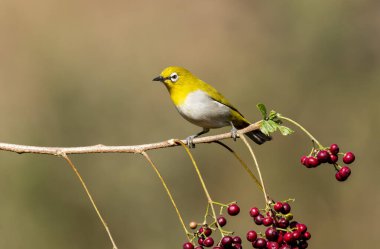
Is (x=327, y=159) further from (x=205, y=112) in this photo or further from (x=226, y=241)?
(x=205, y=112)

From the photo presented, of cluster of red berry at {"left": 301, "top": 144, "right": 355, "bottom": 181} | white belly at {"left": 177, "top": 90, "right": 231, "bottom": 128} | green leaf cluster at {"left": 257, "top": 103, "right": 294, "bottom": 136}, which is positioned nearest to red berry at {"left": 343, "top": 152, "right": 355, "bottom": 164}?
cluster of red berry at {"left": 301, "top": 144, "right": 355, "bottom": 181}

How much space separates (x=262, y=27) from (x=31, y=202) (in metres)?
5.14

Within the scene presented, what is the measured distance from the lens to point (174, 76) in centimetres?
416

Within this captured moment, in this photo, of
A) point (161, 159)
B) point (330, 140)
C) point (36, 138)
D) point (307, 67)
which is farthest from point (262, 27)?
point (36, 138)

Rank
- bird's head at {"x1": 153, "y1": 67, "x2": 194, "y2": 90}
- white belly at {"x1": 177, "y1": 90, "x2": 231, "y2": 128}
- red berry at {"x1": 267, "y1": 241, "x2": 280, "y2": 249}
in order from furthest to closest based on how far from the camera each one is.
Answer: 1. bird's head at {"x1": 153, "y1": 67, "x2": 194, "y2": 90}
2. white belly at {"x1": 177, "y1": 90, "x2": 231, "y2": 128}
3. red berry at {"x1": 267, "y1": 241, "x2": 280, "y2": 249}

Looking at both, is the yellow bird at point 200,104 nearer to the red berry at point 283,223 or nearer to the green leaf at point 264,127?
the green leaf at point 264,127

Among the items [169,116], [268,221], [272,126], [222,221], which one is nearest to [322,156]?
[272,126]

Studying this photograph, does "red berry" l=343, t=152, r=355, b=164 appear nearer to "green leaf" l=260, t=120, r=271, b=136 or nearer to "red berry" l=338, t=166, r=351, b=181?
"red berry" l=338, t=166, r=351, b=181

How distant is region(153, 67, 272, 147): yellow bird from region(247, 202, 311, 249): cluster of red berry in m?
1.78

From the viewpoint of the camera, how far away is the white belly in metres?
3.92

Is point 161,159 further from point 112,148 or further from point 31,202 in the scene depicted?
point 112,148

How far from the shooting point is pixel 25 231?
5.54 meters

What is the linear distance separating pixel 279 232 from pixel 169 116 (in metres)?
5.47

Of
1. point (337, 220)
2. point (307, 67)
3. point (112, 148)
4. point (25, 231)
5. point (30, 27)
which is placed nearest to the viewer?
point (112, 148)
